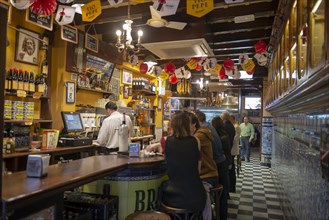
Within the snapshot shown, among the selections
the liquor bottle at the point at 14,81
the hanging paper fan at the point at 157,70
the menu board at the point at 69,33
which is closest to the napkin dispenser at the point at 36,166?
the liquor bottle at the point at 14,81

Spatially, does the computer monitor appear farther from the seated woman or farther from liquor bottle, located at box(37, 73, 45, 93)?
the seated woman

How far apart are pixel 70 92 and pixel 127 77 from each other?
8.33 ft

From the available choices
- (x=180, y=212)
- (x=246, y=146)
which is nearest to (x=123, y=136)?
(x=180, y=212)

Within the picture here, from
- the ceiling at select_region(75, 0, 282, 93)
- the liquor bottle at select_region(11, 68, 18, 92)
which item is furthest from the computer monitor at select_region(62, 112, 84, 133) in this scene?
the ceiling at select_region(75, 0, 282, 93)

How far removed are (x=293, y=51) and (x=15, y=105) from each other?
3.68 meters

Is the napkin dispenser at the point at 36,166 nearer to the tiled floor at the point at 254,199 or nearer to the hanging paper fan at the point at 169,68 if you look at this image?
the tiled floor at the point at 254,199

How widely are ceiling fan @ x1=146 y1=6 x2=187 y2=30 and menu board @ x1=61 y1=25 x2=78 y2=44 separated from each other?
1.39 metres

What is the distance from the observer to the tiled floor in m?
4.50

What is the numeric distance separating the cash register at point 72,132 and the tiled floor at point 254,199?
269cm

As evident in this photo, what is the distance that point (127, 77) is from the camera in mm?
7477

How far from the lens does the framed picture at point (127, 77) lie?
7.28m

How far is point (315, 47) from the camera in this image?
73.8 inches

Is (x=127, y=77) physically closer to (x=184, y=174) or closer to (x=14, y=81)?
(x=14, y=81)

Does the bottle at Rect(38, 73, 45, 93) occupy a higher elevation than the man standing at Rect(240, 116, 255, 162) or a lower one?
higher
